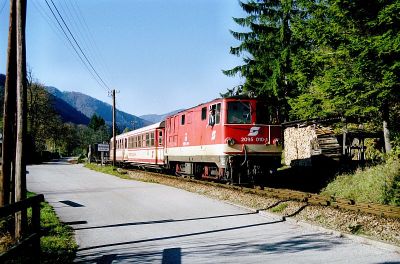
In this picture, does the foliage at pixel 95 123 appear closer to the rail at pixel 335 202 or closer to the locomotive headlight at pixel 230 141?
the locomotive headlight at pixel 230 141

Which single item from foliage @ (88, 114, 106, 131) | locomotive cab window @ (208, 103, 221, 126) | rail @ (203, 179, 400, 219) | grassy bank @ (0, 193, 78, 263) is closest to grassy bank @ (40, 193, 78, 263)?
grassy bank @ (0, 193, 78, 263)

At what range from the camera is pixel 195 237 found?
7938mm

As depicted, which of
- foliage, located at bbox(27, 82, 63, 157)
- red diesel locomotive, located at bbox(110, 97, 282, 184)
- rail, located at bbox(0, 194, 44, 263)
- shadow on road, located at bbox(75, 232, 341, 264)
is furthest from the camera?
foliage, located at bbox(27, 82, 63, 157)

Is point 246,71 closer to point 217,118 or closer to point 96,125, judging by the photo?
point 217,118

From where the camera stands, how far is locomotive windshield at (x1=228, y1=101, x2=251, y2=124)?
14.6 m

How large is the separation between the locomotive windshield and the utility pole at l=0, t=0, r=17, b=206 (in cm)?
810

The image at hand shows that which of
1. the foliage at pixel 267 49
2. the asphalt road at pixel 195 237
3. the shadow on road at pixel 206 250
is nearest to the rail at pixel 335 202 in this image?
the asphalt road at pixel 195 237

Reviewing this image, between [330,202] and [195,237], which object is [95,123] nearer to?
[330,202]

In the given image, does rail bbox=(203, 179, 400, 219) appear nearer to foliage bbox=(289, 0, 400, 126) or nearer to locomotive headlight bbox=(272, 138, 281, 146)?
locomotive headlight bbox=(272, 138, 281, 146)

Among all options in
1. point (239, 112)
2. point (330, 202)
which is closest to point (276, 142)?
point (239, 112)

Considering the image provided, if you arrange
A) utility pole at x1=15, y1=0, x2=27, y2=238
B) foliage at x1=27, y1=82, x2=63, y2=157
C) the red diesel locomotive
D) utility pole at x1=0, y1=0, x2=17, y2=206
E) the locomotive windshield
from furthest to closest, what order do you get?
foliage at x1=27, y1=82, x2=63, y2=157
the locomotive windshield
the red diesel locomotive
utility pole at x1=0, y1=0, x2=17, y2=206
utility pole at x1=15, y1=0, x2=27, y2=238

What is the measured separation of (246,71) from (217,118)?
13.1 m

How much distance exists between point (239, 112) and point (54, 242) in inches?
354

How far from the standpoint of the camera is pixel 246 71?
89.4 ft
